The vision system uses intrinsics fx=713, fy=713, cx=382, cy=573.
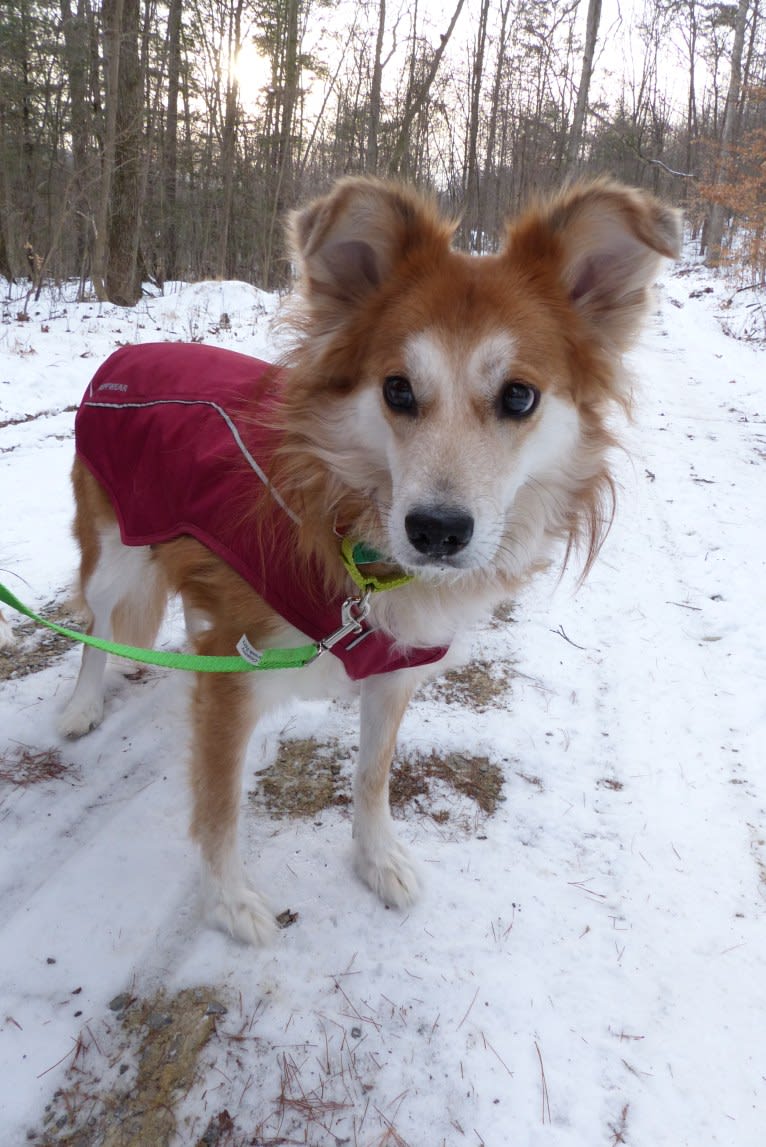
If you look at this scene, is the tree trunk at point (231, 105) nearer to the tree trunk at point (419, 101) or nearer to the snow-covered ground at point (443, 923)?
the tree trunk at point (419, 101)

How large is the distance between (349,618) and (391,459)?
1.39ft

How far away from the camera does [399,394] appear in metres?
1.80

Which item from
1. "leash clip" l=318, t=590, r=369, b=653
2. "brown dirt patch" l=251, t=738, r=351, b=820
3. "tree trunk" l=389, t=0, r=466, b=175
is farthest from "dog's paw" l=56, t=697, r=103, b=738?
"tree trunk" l=389, t=0, r=466, b=175

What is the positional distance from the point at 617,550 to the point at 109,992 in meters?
3.79

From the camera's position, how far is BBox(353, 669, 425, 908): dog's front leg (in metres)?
2.23

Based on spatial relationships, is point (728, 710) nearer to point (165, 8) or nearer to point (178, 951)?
point (178, 951)

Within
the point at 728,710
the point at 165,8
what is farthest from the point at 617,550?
the point at 165,8

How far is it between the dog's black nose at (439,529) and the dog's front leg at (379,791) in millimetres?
722

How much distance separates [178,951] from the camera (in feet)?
6.50

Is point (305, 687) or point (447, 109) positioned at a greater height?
point (447, 109)

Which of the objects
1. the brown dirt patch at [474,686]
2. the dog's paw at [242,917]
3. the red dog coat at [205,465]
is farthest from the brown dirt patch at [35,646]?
the brown dirt patch at [474,686]

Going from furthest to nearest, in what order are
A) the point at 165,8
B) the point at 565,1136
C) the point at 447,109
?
the point at 447,109, the point at 165,8, the point at 565,1136

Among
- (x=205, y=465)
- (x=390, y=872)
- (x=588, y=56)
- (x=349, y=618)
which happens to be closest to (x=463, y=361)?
(x=349, y=618)

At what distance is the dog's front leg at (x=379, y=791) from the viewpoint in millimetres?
2230
